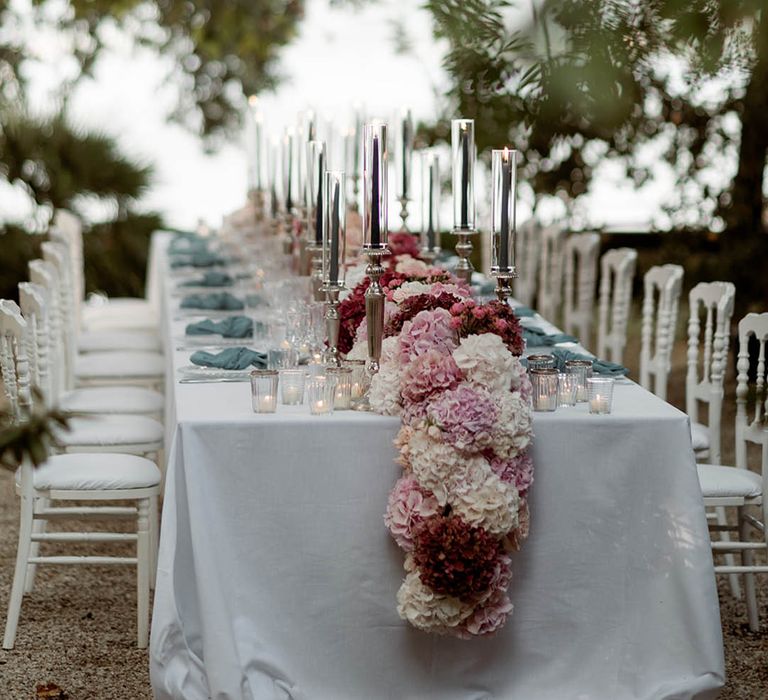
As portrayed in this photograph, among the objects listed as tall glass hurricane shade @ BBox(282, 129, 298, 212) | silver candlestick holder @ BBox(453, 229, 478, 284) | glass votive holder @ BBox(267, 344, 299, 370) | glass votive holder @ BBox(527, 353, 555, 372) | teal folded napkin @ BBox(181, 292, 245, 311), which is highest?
tall glass hurricane shade @ BBox(282, 129, 298, 212)

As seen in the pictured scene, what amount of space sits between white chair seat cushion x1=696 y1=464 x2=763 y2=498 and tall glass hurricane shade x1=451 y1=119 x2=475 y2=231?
870mm

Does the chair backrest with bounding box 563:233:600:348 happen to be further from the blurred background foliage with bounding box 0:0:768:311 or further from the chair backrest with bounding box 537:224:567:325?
the blurred background foliage with bounding box 0:0:768:311

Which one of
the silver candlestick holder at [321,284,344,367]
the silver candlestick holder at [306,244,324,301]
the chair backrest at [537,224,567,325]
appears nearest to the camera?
the silver candlestick holder at [321,284,344,367]

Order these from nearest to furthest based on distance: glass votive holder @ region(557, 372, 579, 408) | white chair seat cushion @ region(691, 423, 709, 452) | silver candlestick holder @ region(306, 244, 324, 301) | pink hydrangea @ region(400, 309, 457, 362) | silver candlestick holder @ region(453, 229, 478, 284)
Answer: pink hydrangea @ region(400, 309, 457, 362) < glass votive holder @ region(557, 372, 579, 408) < silver candlestick holder @ region(453, 229, 478, 284) < white chair seat cushion @ region(691, 423, 709, 452) < silver candlestick holder @ region(306, 244, 324, 301)

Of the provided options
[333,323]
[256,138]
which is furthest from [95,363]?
[333,323]

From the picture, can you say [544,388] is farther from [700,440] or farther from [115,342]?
[115,342]

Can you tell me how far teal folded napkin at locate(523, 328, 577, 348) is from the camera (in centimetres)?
379

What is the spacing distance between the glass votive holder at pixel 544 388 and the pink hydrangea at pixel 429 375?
0.24 metres

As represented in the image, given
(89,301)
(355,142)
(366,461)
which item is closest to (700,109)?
(355,142)

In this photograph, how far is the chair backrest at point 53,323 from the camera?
419 centimetres

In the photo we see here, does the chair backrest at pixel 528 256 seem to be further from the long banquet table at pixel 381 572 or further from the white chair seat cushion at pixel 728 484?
the long banquet table at pixel 381 572

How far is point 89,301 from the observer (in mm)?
8078

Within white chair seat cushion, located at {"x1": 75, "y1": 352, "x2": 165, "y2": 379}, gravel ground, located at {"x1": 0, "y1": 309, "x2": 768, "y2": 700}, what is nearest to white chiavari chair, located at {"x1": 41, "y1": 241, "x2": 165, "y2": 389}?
white chair seat cushion, located at {"x1": 75, "y1": 352, "x2": 165, "y2": 379}

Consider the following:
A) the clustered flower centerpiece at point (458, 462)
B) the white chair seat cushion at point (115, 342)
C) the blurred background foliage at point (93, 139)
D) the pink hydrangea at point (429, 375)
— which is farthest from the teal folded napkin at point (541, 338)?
the blurred background foliage at point (93, 139)
